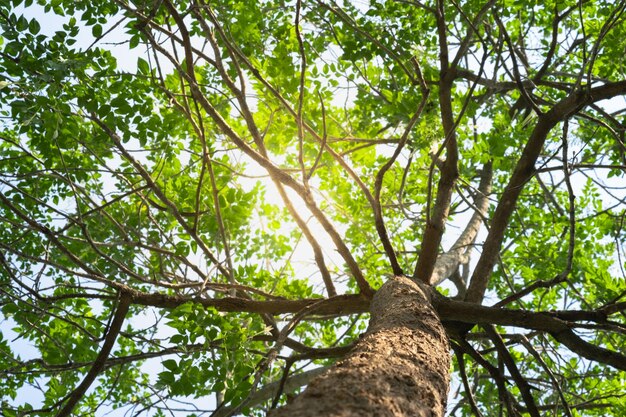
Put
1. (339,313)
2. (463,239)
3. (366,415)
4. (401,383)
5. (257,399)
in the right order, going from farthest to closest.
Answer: (463,239), (257,399), (339,313), (401,383), (366,415)

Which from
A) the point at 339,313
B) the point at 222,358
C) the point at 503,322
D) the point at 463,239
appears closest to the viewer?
the point at 222,358

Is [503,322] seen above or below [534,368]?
below

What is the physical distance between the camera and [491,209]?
22.0ft

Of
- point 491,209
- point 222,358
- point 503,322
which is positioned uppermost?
point 491,209

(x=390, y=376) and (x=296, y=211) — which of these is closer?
(x=390, y=376)

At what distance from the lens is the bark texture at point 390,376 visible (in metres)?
1.00

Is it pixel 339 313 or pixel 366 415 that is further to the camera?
pixel 339 313

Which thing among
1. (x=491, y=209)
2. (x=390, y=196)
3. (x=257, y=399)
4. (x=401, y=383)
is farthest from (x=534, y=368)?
(x=401, y=383)

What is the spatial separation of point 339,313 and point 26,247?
308cm

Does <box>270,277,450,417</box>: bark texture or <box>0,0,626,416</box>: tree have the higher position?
<box>0,0,626,416</box>: tree

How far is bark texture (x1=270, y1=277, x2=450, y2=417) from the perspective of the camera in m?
1.00

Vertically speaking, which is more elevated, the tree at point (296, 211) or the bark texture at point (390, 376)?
the tree at point (296, 211)

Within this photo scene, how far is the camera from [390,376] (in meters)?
1.22

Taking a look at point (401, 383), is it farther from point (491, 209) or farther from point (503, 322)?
point (491, 209)
